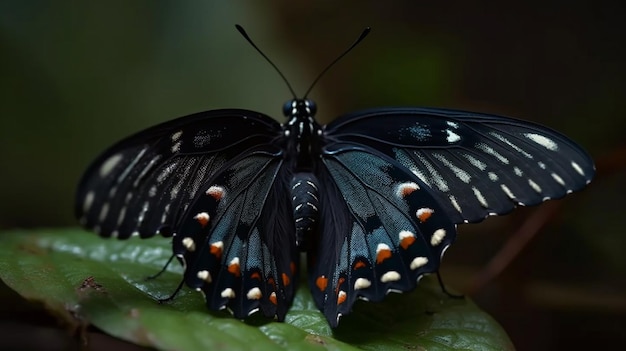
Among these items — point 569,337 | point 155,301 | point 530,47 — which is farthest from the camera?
point 530,47

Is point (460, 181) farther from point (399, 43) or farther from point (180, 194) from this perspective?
point (399, 43)

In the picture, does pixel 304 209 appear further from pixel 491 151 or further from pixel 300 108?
pixel 491 151

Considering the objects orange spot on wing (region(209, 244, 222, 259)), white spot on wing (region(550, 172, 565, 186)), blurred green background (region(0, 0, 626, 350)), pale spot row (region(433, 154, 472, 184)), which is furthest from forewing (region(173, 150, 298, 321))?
blurred green background (region(0, 0, 626, 350))

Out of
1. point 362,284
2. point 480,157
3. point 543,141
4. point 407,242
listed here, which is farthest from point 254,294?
point 543,141

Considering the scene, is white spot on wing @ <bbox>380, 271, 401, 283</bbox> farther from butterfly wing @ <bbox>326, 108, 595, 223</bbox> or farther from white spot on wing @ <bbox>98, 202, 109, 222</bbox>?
white spot on wing @ <bbox>98, 202, 109, 222</bbox>

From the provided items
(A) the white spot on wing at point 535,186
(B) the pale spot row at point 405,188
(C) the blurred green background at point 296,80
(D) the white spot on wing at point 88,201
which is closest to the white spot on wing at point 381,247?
(B) the pale spot row at point 405,188

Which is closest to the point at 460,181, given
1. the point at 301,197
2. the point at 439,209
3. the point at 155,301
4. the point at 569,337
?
the point at 439,209
